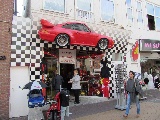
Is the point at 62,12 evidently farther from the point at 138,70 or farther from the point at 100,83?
the point at 138,70

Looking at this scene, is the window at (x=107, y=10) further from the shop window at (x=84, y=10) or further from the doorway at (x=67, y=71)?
the doorway at (x=67, y=71)

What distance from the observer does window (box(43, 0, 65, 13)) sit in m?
10.3

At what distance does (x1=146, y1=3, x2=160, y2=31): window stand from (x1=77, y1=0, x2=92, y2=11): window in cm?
629

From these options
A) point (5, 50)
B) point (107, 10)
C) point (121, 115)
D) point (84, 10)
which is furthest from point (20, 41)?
point (107, 10)

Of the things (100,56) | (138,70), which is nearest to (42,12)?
(100,56)

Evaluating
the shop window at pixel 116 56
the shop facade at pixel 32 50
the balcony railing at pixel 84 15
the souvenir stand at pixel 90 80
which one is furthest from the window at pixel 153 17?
the souvenir stand at pixel 90 80

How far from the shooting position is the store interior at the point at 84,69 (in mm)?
11469

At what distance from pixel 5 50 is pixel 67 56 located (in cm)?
371

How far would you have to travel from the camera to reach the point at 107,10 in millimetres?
12820

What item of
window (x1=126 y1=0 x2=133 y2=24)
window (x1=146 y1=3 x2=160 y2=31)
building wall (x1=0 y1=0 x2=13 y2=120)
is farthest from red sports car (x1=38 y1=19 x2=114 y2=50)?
Answer: window (x1=146 y1=3 x2=160 y2=31)

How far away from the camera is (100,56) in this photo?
12227 mm

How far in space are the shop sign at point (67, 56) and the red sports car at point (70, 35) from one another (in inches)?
67.9

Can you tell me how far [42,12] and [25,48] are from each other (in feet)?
6.38

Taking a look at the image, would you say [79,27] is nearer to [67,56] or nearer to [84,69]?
[67,56]
